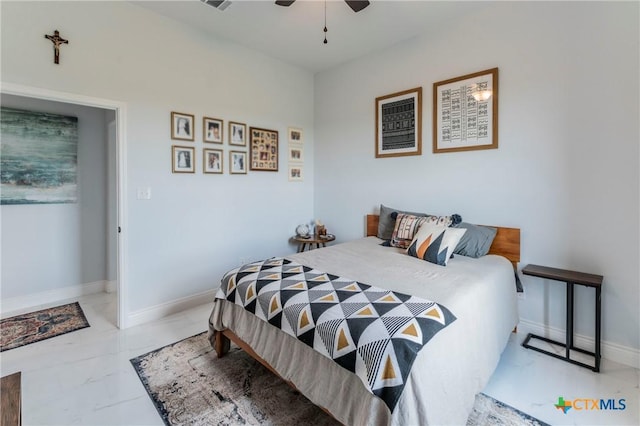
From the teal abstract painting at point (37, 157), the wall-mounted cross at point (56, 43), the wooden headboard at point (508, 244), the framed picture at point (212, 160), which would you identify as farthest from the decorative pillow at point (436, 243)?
the teal abstract painting at point (37, 157)

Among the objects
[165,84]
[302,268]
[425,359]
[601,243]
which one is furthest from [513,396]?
[165,84]

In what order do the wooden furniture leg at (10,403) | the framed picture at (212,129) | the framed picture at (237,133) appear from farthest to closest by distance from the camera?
the framed picture at (237,133) → the framed picture at (212,129) → the wooden furniture leg at (10,403)

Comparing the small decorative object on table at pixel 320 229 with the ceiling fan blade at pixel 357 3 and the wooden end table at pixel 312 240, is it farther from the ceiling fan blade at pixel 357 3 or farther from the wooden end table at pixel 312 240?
the ceiling fan blade at pixel 357 3

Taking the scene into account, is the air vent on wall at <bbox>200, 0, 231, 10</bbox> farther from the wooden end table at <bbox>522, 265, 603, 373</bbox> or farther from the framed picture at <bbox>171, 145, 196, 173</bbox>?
the wooden end table at <bbox>522, 265, 603, 373</bbox>

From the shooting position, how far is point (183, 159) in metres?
3.00

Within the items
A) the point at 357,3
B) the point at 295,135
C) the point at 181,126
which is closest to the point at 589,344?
the point at 357,3

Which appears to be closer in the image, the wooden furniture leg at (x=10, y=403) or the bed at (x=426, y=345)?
the wooden furniture leg at (x=10, y=403)

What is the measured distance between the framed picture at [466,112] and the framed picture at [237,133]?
2112 millimetres

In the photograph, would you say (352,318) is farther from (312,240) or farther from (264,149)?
(264,149)

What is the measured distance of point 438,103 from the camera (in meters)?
2.97

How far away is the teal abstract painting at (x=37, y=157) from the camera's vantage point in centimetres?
301

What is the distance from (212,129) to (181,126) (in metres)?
0.33

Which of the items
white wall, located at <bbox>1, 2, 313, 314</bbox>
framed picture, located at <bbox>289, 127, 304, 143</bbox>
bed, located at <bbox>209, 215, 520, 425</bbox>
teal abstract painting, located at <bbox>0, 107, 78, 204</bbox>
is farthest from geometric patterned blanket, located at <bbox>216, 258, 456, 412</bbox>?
teal abstract painting, located at <bbox>0, 107, 78, 204</bbox>

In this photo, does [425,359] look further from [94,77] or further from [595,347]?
[94,77]
